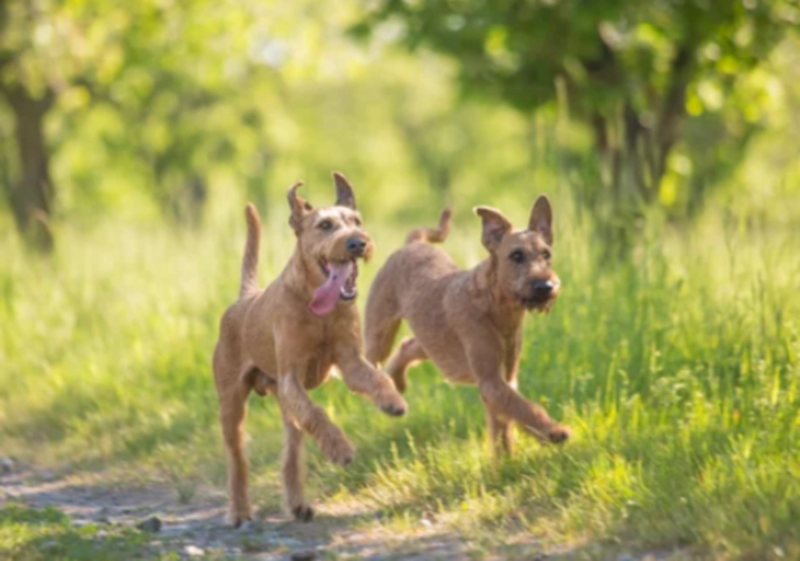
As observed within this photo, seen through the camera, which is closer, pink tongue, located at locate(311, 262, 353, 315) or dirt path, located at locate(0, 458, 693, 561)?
dirt path, located at locate(0, 458, 693, 561)

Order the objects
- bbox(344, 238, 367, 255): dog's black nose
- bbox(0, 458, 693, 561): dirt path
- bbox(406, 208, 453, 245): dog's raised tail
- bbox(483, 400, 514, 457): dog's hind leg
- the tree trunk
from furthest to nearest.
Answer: the tree trunk < bbox(406, 208, 453, 245): dog's raised tail < bbox(483, 400, 514, 457): dog's hind leg < bbox(344, 238, 367, 255): dog's black nose < bbox(0, 458, 693, 561): dirt path

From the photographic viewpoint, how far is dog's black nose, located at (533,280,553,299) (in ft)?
19.5

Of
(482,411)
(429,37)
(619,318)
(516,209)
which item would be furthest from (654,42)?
(482,411)

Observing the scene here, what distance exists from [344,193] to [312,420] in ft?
4.06

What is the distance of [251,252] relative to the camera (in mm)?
6902

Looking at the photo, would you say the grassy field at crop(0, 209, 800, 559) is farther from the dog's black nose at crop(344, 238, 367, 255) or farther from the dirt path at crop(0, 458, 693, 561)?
the dog's black nose at crop(344, 238, 367, 255)

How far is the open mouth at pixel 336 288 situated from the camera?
18.8 ft

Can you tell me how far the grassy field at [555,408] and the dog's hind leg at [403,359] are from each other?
239 millimetres

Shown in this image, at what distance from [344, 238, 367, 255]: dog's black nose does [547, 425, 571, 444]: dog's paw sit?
1.18 meters

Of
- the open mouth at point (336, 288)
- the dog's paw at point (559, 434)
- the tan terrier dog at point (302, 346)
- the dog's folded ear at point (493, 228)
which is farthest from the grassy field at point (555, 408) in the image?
the open mouth at point (336, 288)

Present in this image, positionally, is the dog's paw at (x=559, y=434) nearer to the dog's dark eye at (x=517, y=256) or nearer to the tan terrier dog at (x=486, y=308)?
the tan terrier dog at (x=486, y=308)

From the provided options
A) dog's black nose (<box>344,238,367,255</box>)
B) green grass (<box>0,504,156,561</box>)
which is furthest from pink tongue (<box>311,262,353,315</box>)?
green grass (<box>0,504,156,561</box>)

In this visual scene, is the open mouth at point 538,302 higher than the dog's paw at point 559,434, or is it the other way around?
the open mouth at point 538,302

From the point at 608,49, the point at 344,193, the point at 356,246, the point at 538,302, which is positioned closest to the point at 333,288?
the point at 356,246
